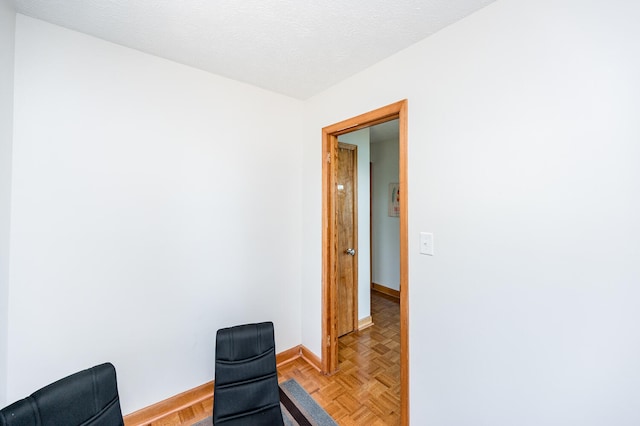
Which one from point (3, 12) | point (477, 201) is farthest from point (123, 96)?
point (477, 201)

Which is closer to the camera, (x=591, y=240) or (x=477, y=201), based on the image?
(x=591, y=240)

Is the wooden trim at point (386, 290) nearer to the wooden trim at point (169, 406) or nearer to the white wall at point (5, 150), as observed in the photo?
the wooden trim at point (169, 406)

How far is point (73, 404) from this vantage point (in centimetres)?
108

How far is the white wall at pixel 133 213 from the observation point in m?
1.45

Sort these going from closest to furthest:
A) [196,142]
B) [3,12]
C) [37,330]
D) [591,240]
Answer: [591,240] < [3,12] < [37,330] < [196,142]

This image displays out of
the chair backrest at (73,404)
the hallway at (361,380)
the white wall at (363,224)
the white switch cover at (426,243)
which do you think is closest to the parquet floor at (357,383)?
the hallway at (361,380)

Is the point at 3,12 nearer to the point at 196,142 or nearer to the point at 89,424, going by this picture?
the point at 196,142

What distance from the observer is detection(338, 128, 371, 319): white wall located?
319 cm

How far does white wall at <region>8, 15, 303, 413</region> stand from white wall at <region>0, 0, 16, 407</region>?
0.04m

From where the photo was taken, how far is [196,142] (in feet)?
6.53

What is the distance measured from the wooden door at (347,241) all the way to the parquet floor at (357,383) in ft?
0.90

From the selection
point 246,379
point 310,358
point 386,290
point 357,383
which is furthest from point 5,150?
point 386,290

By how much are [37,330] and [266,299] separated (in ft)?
4.76

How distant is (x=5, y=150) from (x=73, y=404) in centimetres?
130
